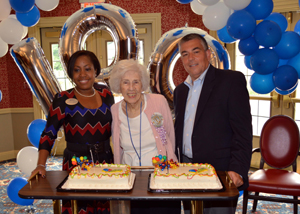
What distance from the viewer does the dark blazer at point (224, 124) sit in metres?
1.58

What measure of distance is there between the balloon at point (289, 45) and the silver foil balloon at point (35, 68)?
7.34 feet

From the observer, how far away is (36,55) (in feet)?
8.57

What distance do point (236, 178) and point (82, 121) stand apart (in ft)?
3.49

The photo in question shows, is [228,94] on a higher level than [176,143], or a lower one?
higher

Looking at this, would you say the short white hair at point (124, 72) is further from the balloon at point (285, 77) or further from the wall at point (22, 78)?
the wall at point (22, 78)

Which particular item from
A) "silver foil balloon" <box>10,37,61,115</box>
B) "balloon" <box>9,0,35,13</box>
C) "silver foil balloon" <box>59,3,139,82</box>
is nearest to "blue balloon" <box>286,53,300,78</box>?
"silver foil balloon" <box>59,3,139,82</box>

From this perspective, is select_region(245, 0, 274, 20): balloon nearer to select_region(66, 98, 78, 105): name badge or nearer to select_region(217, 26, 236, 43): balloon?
select_region(217, 26, 236, 43): balloon

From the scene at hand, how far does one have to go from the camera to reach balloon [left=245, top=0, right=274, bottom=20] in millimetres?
2549

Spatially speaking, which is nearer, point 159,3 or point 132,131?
point 132,131

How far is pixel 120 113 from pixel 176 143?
0.46 m

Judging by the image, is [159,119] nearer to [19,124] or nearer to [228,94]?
[228,94]

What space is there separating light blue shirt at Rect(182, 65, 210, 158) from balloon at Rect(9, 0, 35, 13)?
1.83 meters

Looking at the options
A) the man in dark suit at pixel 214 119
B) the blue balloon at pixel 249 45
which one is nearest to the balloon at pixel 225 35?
the blue balloon at pixel 249 45

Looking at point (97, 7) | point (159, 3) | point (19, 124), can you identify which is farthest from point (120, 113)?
point (19, 124)
